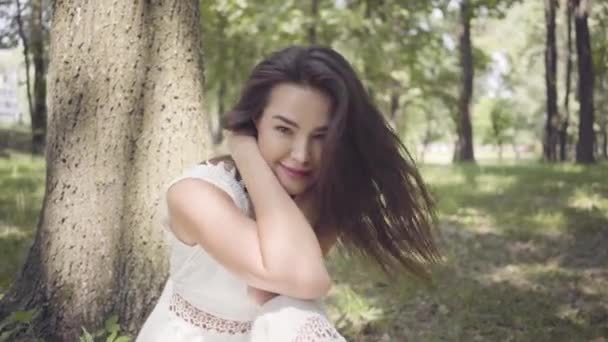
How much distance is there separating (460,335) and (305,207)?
1907mm

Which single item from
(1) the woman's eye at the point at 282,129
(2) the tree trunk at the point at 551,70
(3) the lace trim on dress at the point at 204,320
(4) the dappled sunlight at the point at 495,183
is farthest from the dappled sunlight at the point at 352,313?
(2) the tree trunk at the point at 551,70

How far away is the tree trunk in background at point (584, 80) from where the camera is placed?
1146 cm

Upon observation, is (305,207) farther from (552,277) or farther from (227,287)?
(552,277)

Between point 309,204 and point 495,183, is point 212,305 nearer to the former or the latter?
point 309,204

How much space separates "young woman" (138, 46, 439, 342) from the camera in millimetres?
1884

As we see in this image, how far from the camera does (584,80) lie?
11.9 m

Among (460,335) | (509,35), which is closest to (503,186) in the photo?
(460,335)

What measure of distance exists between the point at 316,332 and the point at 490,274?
329cm

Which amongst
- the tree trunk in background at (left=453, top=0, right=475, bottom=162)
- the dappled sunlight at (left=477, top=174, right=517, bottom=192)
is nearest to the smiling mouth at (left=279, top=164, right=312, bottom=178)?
the dappled sunlight at (left=477, top=174, right=517, bottom=192)

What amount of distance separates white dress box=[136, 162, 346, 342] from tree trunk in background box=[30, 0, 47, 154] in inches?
495

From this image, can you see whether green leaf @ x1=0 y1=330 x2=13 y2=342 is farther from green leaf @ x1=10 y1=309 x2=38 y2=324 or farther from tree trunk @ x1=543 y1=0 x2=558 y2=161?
tree trunk @ x1=543 y1=0 x2=558 y2=161

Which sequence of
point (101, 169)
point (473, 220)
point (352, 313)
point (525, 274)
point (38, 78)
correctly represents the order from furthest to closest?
point (38, 78), point (473, 220), point (525, 274), point (352, 313), point (101, 169)

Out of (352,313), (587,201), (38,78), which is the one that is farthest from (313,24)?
(352,313)

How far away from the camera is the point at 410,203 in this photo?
2328 mm
